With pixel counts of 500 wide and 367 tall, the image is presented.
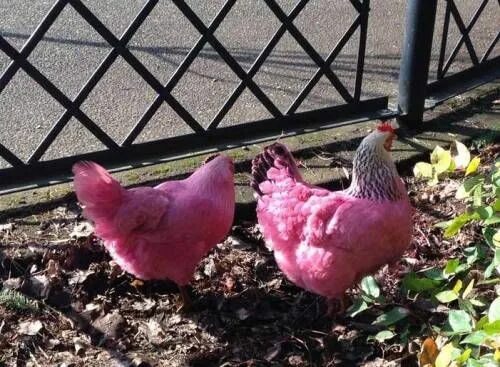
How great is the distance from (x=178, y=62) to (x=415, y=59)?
2101 millimetres

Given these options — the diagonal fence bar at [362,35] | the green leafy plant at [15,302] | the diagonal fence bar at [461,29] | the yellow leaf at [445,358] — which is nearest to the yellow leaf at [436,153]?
the yellow leaf at [445,358]

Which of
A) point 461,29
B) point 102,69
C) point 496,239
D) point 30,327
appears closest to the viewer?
point 496,239

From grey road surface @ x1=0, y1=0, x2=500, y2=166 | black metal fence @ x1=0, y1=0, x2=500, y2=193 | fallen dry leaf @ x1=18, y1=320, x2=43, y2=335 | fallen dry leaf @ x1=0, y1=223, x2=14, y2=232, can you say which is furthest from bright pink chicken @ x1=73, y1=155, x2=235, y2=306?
grey road surface @ x1=0, y1=0, x2=500, y2=166

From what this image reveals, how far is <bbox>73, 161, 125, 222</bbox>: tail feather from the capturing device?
118 inches

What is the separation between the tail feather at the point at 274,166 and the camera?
3.15 meters

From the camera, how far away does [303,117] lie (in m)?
4.32

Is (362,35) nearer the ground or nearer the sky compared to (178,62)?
nearer the ground

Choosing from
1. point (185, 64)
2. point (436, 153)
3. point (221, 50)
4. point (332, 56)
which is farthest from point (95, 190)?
point (332, 56)

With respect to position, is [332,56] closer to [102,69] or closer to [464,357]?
[102,69]

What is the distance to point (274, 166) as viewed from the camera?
3.19m

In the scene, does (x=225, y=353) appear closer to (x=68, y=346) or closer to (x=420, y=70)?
(x=68, y=346)

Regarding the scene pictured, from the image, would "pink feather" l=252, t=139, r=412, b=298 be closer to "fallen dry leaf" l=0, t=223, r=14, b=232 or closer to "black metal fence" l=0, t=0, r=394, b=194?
"black metal fence" l=0, t=0, r=394, b=194

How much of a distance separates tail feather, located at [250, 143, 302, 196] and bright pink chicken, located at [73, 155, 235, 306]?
0.17 m

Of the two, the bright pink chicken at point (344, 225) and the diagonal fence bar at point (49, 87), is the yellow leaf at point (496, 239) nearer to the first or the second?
the bright pink chicken at point (344, 225)
